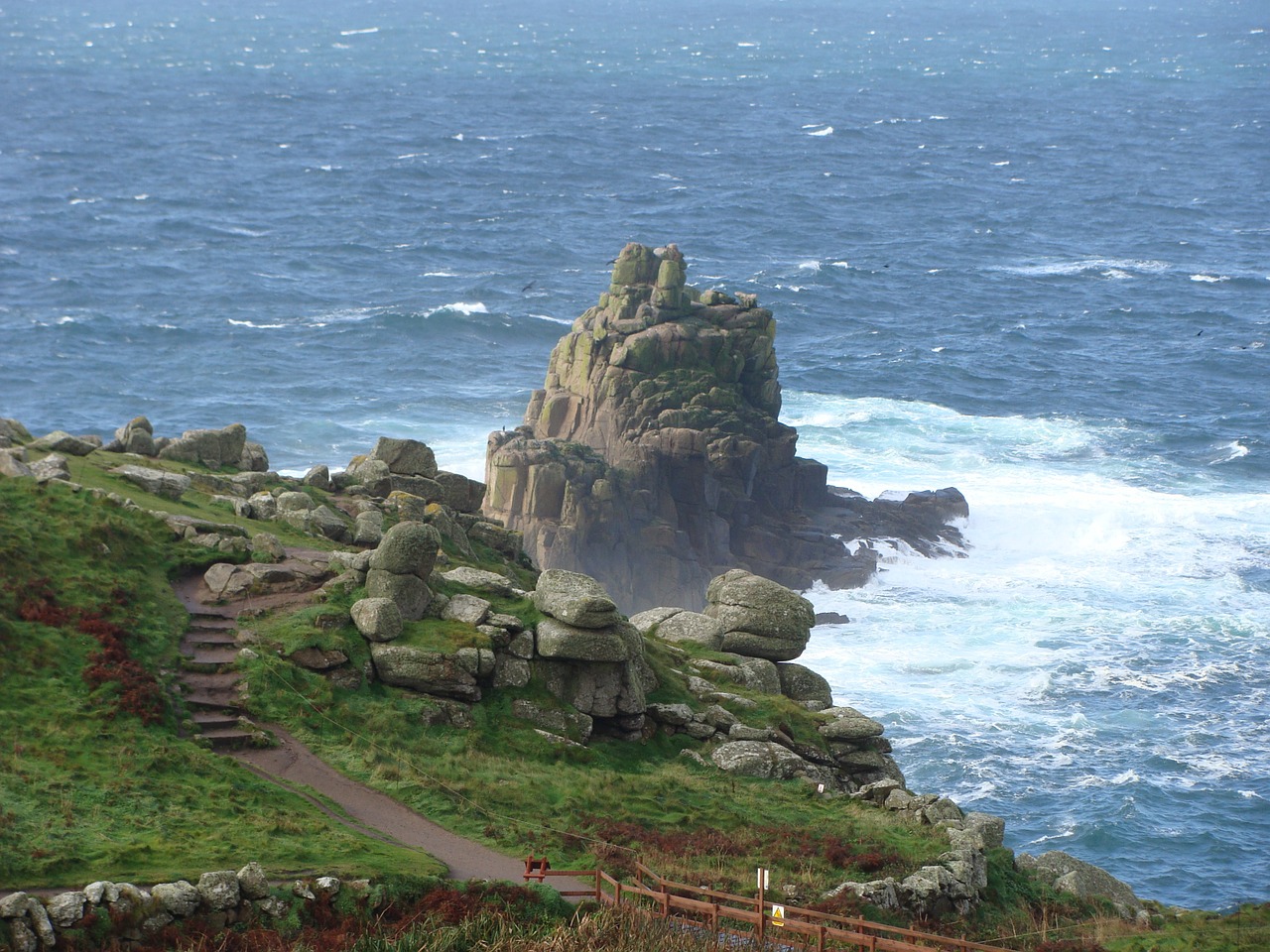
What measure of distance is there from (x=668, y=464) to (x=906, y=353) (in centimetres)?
4252

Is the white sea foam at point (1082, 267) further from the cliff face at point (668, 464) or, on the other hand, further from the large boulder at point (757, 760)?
the large boulder at point (757, 760)

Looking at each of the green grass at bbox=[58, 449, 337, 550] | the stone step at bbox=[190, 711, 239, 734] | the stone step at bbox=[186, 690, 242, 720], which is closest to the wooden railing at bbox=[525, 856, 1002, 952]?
the stone step at bbox=[190, 711, 239, 734]

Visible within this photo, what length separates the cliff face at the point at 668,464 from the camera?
76125 millimetres

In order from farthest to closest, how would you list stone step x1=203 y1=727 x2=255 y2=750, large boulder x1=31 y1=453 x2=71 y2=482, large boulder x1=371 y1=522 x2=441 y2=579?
large boulder x1=31 y1=453 x2=71 y2=482
large boulder x1=371 y1=522 x2=441 y2=579
stone step x1=203 y1=727 x2=255 y2=750

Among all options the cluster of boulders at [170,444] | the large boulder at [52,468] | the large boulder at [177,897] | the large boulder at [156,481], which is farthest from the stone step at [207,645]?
Result: the cluster of boulders at [170,444]

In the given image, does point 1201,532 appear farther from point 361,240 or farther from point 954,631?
point 361,240

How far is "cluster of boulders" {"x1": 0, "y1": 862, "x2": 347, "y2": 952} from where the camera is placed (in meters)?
24.7

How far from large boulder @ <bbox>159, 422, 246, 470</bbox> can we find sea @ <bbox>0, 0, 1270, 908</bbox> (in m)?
27.0

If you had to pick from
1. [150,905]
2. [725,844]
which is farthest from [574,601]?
[150,905]

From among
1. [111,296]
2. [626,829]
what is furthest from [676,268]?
[111,296]

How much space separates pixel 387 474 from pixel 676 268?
32.5 metres

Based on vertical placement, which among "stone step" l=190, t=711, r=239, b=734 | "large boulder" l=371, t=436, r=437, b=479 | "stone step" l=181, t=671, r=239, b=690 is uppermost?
"large boulder" l=371, t=436, r=437, b=479

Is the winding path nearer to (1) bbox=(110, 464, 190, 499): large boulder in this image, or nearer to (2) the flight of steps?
(2) the flight of steps

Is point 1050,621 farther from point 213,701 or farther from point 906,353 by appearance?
point 213,701
